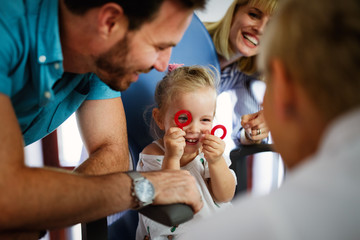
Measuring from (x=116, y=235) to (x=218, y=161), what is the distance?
572mm

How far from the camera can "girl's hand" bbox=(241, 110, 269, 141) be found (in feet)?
5.81

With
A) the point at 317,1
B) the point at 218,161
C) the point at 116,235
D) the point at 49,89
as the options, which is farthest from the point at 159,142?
the point at 317,1

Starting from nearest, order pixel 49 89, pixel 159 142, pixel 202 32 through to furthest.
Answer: pixel 49 89 < pixel 159 142 < pixel 202 32

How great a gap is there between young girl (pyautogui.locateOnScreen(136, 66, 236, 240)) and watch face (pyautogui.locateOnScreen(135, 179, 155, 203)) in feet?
1.08

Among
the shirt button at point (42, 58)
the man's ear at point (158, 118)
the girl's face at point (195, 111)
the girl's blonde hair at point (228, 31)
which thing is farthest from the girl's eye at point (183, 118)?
the girl's blonde hair at point (228, 31)

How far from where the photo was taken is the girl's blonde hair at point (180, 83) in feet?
4.65

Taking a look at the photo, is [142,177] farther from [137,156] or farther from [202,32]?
[202,32]

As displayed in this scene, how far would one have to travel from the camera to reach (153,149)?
1.47 metres

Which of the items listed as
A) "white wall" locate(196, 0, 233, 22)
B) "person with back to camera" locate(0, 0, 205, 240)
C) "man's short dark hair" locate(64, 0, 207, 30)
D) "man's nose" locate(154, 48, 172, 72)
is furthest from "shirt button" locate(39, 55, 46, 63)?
"white wall" locate(196, 0, 233, 22)

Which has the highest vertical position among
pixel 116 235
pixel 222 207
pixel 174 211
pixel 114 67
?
pixel 114 67

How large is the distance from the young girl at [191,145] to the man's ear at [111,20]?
446 mm

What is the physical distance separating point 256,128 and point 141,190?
97 centimetres

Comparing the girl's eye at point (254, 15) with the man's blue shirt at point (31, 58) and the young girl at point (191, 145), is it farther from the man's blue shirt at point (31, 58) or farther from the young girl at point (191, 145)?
the man's blue shirt at point (31, 58)

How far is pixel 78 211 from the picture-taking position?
35.9 inches
